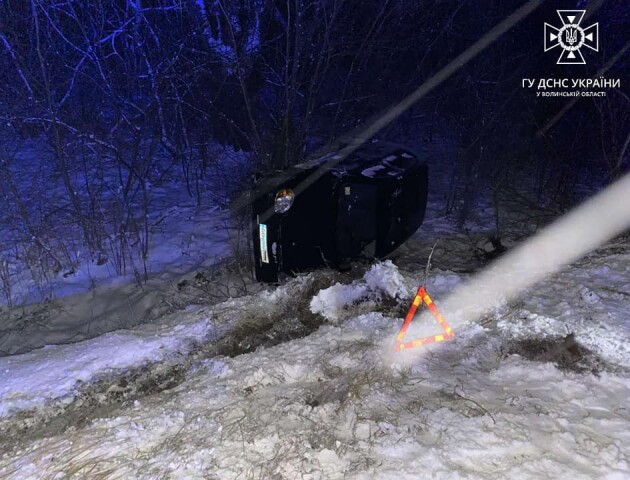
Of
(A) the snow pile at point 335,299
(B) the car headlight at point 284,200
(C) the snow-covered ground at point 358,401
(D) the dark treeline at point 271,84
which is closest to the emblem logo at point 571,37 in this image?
(D) the dark treeline at point 271,84

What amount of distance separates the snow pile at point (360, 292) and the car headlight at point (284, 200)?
916 millimetres

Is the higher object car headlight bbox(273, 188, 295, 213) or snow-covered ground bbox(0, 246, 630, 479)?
car headlight bbox(273, 188, 295, 213)

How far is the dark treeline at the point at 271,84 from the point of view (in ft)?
22.6

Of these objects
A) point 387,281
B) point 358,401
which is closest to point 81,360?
point 358,401

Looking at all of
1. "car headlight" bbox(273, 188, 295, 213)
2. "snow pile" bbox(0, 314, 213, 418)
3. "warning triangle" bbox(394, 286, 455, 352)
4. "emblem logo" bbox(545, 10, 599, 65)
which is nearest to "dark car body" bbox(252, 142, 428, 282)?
"car headlight" bbox(273, 188, 295, 213)

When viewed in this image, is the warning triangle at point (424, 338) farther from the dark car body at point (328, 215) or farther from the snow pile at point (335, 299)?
the dark car body at point (328, 215)

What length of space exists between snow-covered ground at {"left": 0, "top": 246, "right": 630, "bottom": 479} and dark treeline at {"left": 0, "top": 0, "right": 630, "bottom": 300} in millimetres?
3659

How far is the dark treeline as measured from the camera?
271 inches

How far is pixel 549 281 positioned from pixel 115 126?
6.52 meters

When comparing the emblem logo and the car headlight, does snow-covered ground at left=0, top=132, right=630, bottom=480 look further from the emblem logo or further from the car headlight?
the emblem logo

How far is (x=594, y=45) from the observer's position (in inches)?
280

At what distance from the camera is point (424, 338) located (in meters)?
3.32

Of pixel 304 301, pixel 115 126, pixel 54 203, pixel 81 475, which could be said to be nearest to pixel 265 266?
pixel 304 301

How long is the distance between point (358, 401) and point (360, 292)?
1468 mm
